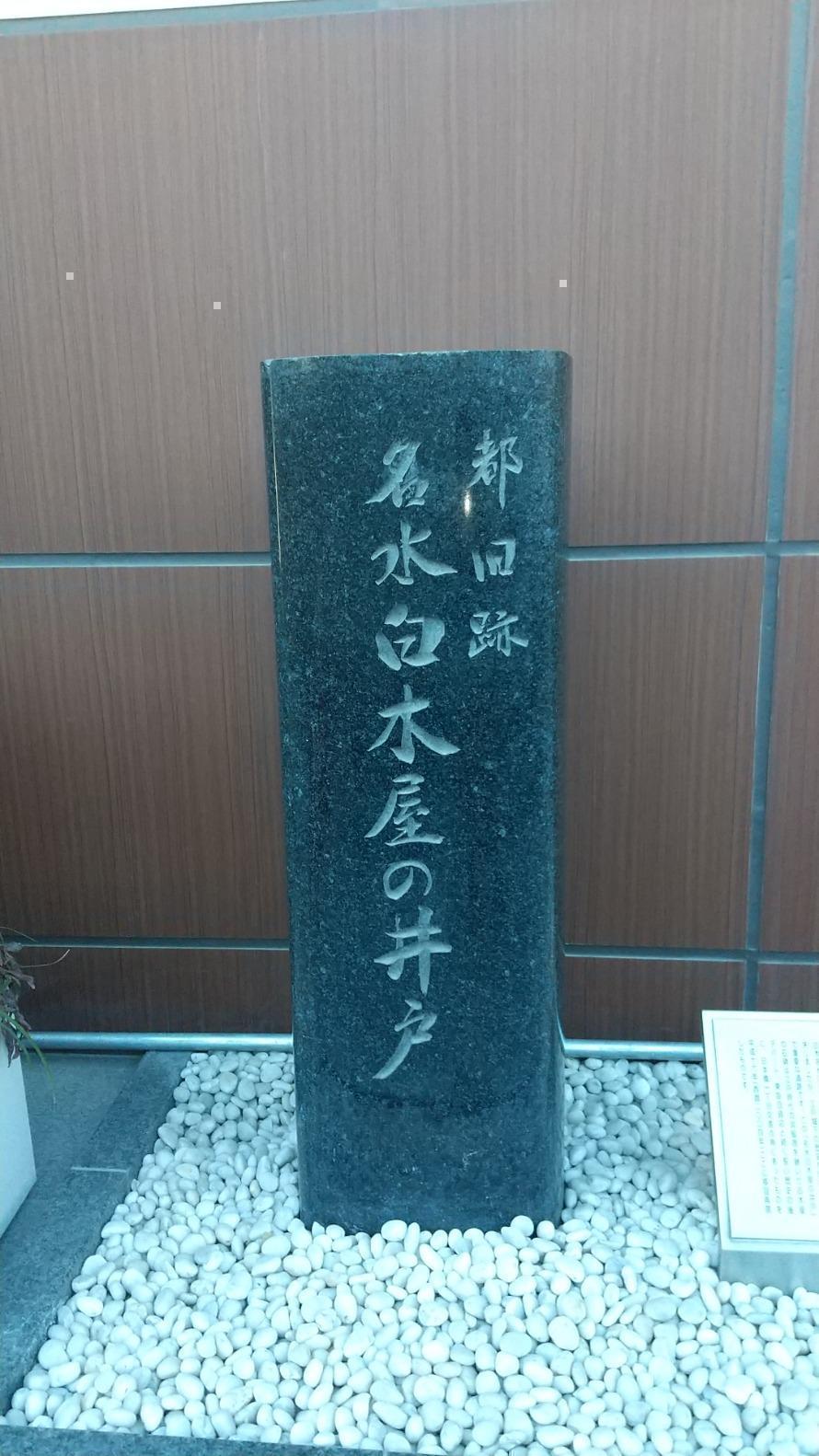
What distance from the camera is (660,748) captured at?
255cm

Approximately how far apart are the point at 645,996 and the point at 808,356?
1640mm

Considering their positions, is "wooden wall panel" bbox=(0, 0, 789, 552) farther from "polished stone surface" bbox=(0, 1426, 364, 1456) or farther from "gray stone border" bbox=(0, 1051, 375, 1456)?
"polished stone surface" bbox=(0, 1426, 364, 1456)

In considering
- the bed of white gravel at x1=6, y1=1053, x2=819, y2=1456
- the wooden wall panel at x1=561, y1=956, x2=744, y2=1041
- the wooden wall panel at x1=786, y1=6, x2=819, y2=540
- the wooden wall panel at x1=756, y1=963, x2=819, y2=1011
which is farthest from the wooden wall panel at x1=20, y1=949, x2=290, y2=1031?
the wooden wall panel at x1=786, y1=6, x2=819, y2=540

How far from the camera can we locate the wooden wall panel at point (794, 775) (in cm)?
243

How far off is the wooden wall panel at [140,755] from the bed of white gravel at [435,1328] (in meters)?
0.72

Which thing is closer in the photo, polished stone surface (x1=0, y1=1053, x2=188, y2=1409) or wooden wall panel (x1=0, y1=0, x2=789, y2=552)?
polished stone surface (x1=0, y1=1053, x2=188, y2=1409)

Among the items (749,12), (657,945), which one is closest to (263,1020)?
(657,945)

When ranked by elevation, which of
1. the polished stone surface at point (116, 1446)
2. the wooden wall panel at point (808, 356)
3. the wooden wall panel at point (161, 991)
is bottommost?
the polished stone surface at point (116, 1446)

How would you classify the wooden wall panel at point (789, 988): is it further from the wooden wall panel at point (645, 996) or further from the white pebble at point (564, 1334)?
the white pebble at point (564, 1334)

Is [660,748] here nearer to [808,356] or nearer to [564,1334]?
[808,356]

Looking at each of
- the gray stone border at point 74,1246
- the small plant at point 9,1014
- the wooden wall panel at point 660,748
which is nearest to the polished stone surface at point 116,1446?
the gray stone border at point 74,1246

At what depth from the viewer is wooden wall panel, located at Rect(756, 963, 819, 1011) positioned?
2.65 metres

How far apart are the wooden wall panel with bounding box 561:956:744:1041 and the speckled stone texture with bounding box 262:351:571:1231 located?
2.06 ft

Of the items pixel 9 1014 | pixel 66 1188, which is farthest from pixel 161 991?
pixel 9 1014
